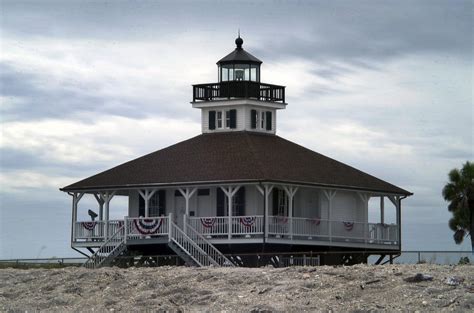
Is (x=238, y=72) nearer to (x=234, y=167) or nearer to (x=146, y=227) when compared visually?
(x=234, y=167)

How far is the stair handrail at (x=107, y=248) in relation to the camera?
2082 inches

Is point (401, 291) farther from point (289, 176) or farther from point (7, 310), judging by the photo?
point (289, 176)

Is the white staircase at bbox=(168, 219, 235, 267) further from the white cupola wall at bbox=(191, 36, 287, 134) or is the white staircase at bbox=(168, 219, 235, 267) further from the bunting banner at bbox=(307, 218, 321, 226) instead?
the white cupola wall at bbox=(191, 36, 287, 134)

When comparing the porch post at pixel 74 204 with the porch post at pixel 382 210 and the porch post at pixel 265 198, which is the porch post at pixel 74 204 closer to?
the porch post at pixel 265 198

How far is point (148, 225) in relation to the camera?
53125 millimetres

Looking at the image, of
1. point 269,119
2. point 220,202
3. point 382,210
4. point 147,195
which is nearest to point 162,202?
point 147,195

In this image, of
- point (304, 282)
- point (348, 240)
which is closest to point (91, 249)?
point (348, 240)

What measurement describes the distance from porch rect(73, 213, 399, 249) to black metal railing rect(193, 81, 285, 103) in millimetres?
7374

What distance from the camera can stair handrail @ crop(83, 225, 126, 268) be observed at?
173 ft

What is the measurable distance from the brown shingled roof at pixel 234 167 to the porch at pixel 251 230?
1.66 meters

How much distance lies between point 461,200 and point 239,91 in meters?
14.5

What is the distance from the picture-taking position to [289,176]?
174ft

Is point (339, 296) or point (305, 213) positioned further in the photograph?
point (305, 213)

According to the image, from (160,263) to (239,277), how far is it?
1631cm
